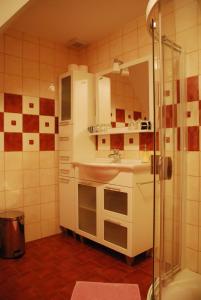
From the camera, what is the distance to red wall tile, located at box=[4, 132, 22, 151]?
7.94ft

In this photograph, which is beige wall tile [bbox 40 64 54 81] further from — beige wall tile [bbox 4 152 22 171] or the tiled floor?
the tiled floor

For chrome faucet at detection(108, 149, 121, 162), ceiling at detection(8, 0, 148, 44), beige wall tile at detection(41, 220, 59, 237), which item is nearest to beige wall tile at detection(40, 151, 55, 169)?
beige wall tile at detection(41, 220, 59, 237)

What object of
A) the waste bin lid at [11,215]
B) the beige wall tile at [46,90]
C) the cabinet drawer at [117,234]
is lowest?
the cabinet drawer at [117,234]

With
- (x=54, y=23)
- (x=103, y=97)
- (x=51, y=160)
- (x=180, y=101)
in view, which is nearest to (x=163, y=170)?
(x=180, y=101)

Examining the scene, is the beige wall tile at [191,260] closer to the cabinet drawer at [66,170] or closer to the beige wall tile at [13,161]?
the cabinet drawer at [66,170]

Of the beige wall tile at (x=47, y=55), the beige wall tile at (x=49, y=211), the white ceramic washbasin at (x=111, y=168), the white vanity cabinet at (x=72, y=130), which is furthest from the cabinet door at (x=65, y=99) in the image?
the beige wall tile at (x=49, y=211)

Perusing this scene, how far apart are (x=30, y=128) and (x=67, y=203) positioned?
35.2 inches

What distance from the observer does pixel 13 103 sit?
2453 mm

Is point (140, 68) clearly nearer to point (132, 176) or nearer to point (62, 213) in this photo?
point (132, 176)

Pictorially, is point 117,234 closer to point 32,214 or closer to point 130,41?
point 32,214

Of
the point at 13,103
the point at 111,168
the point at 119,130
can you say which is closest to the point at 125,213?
the point at 111,168

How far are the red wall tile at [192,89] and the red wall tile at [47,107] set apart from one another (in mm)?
1527

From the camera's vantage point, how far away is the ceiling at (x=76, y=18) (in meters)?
2.06

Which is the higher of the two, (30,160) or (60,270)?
(30,160)
